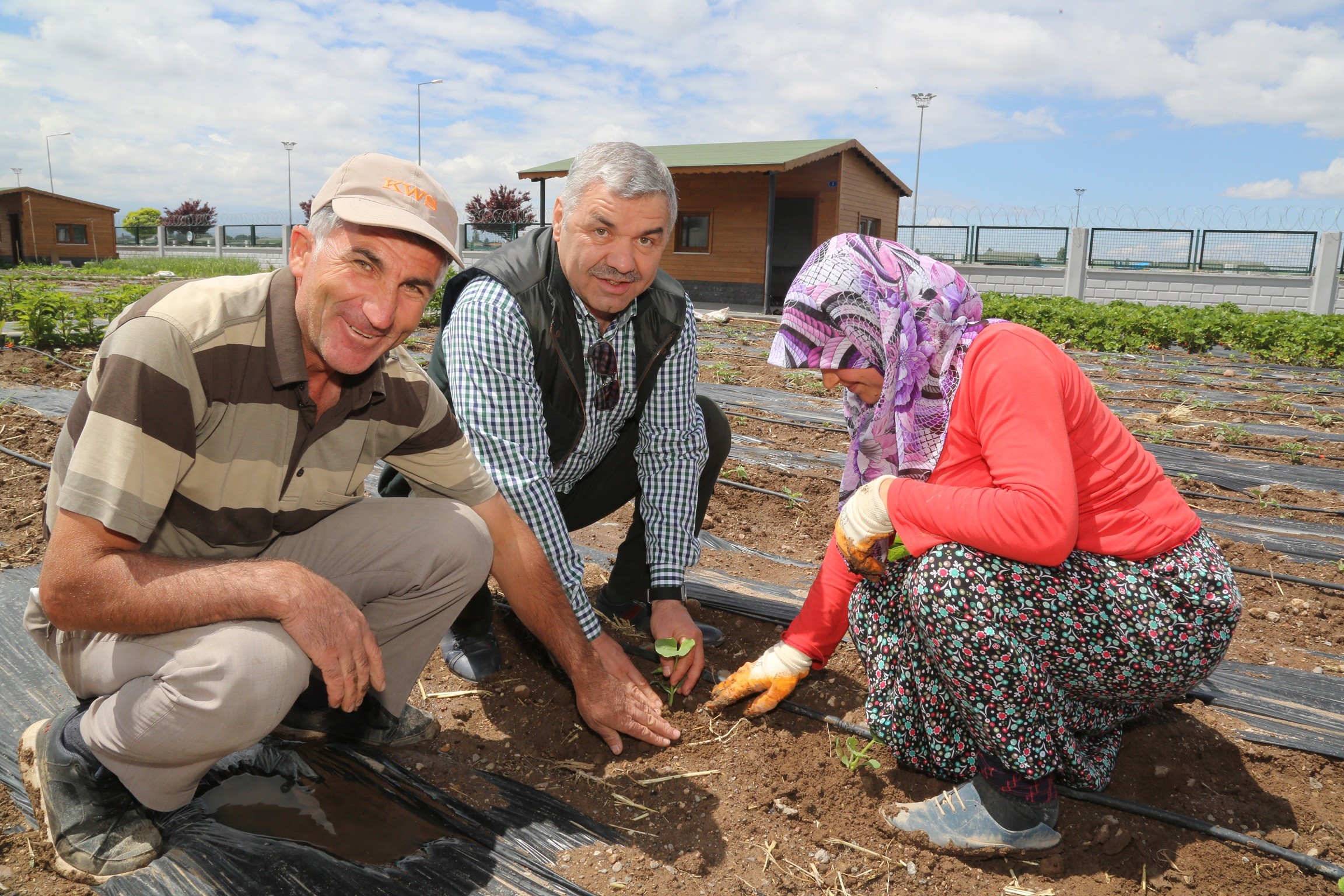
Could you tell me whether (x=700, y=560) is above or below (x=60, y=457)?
below

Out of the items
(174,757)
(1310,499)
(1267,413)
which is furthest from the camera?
(1267,413)

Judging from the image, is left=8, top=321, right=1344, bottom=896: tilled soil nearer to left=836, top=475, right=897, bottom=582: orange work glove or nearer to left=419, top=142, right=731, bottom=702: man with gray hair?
left=419, top=142, right=731, bottom=702: man with gray hair

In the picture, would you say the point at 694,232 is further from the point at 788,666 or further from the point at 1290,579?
the point at 788,666

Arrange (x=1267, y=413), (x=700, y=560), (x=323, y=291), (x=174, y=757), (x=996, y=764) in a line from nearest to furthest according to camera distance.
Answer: (x=174, y=757), (x=323, y=291), (x=996, y=764), (x=700, y=560), (x=1267, y=413)

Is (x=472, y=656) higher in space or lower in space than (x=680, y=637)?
lower

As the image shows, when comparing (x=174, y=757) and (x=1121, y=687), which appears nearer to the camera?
(x=174, y=757)

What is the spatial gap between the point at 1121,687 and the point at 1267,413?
19.1 ft

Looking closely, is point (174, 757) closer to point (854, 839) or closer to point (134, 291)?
point (854, 839)

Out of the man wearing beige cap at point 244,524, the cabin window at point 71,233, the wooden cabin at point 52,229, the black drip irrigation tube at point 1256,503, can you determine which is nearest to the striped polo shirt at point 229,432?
the man wearing beige cap at point 244,524

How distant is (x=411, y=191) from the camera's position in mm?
1669

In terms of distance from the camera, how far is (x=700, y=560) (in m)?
3.41

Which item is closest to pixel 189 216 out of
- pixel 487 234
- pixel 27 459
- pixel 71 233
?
pixel 71 233

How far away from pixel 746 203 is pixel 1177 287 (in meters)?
9.32

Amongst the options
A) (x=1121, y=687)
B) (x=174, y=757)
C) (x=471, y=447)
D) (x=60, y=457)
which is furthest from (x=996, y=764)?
(x=60, y=457)
